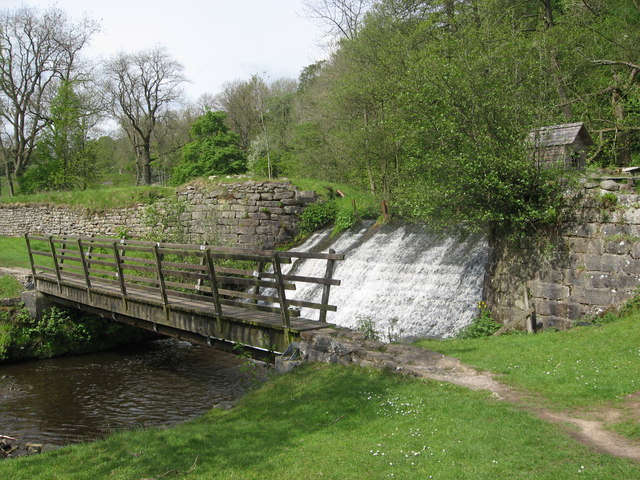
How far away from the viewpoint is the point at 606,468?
3873 mm

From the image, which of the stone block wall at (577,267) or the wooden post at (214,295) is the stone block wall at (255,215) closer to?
the stone block wall at (577,267)

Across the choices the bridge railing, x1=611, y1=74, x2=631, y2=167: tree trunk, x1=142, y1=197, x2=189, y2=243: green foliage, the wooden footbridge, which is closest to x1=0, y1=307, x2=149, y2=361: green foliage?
the wooden footbridge

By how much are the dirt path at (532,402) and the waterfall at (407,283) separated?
9.20 feet

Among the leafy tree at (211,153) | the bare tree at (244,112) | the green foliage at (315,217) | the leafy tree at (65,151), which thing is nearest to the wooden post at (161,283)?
the green foliage at (315,217)

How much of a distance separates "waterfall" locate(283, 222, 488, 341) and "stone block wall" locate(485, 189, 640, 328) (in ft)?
2.95

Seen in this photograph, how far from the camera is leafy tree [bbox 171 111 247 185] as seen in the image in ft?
113

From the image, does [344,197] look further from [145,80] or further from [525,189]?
[145,80]

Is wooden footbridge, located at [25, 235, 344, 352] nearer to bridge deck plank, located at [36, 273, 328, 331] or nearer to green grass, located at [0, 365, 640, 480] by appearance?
bridge deck plank, located at [36, 273, 328, 331]

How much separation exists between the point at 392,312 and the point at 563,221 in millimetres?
4128

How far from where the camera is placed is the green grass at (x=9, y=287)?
46.4 feet

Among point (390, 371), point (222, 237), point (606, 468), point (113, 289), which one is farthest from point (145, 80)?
point (606, 468)

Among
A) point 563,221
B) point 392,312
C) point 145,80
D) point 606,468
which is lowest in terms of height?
point 392,312

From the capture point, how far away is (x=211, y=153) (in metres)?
34.4

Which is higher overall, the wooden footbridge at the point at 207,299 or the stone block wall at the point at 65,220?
the stone block wall at the point at 65,220
